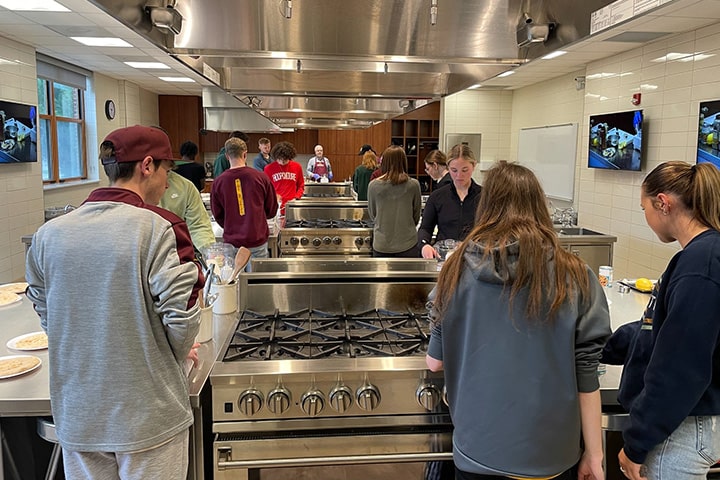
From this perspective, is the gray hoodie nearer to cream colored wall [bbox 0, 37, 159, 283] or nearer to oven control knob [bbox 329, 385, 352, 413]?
oven control knob [bbox 329, 385, 352, 413]

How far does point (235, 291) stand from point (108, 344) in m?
0.86

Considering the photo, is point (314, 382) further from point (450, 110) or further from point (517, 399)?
point (450, 110)

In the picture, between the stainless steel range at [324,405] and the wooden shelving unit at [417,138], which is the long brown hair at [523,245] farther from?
the wooden shelving unit at [417,138]

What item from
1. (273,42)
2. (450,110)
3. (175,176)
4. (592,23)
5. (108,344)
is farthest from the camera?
(450,110)

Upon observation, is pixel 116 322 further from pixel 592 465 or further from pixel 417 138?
pixel 417 138

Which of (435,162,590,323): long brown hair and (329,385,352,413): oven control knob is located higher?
(435,162,590,323): long brown hair

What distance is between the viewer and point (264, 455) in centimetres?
149

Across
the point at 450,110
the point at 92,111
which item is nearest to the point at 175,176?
the point at 92,111

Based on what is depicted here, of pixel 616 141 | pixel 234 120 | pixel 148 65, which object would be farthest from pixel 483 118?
pixel 148 65

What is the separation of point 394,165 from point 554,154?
15.5 feet

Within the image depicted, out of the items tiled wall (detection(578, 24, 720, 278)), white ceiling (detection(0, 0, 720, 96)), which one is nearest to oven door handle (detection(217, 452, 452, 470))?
Result: white ceiling (detection(0, 0, 720, 96))

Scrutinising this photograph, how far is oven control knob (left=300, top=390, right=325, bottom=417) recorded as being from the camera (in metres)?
1.46

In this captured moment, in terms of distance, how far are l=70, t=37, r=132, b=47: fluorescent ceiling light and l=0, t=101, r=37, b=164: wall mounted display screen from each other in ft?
3.08

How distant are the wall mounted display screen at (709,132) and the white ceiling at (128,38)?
0.72 meters
